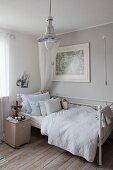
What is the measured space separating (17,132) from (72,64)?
196 centimetres

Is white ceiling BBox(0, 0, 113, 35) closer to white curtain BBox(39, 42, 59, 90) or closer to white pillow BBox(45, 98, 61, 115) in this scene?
white curtain BBox(39, 42, 59, 90)

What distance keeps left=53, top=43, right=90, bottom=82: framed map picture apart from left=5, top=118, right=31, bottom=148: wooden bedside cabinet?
1.44m

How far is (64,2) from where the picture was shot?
7.13ft

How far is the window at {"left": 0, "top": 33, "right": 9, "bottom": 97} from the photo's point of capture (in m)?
3.23

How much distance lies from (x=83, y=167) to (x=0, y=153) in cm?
146

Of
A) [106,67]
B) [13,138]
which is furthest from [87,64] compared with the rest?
[13,138]

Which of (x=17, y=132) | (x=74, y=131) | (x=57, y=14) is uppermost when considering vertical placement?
(x=57, y=14)

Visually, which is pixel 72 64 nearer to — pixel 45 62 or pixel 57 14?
pixel 45 62

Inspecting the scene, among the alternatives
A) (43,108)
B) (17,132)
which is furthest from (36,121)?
(17,132)

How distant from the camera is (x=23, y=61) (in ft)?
12.3

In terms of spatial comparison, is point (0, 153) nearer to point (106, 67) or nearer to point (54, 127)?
point (54, 127)

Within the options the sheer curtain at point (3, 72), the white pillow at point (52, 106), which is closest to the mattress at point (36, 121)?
the white pillow at point (52, 106)

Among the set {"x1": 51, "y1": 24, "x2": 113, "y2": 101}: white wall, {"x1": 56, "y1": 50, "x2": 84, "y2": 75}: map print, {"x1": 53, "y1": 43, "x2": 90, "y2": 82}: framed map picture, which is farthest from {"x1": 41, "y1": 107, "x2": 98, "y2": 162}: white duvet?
{"x1": 56, "y1": 50, "x2": 84, "y2": 75}: map print

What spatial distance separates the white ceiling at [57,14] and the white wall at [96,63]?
8.3 inches
